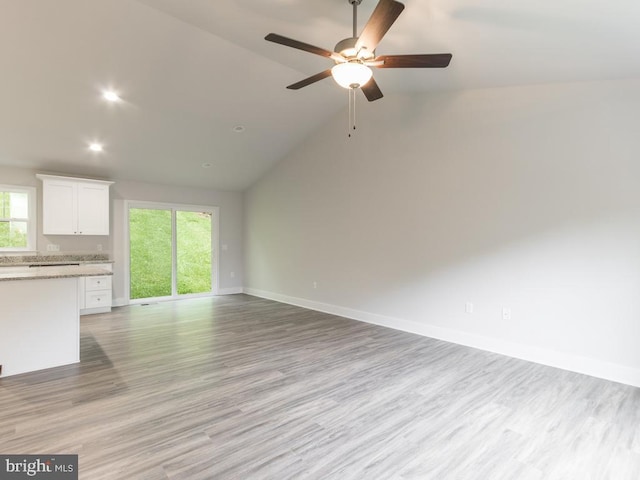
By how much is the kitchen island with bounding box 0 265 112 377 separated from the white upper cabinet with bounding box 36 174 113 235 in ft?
9.18

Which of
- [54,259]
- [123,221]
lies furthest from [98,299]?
[123,221]

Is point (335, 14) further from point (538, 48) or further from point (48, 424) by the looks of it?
point (48, 424)

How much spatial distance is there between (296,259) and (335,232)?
1156 millimetres

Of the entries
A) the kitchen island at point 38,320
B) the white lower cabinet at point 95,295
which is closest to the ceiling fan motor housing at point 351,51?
the kitchen island at point 38,320

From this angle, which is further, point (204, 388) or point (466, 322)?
point (466, 322)

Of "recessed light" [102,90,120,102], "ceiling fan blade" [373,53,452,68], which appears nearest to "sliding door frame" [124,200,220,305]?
"recessed light" [102,90,120,102]

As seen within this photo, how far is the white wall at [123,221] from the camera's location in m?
5.62

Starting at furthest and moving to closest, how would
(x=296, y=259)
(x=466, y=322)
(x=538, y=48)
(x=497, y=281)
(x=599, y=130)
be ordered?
(x=296, y=259), (x=466, y=322), (x=497, y=281), (x=599, y=130), (x=538, y=48)

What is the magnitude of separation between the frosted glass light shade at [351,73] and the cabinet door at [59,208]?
17.8ft

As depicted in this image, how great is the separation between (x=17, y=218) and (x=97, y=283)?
1596 millimetres

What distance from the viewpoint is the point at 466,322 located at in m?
Result: 4.09

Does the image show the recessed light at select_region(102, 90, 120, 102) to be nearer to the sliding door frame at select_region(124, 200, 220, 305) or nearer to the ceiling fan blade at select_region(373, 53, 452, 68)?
the sliding door frame at select_region(124, 200, 220, 305)

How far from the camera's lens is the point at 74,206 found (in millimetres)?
5730

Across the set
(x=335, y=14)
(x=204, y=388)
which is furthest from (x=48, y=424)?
(x=335, y=14)
